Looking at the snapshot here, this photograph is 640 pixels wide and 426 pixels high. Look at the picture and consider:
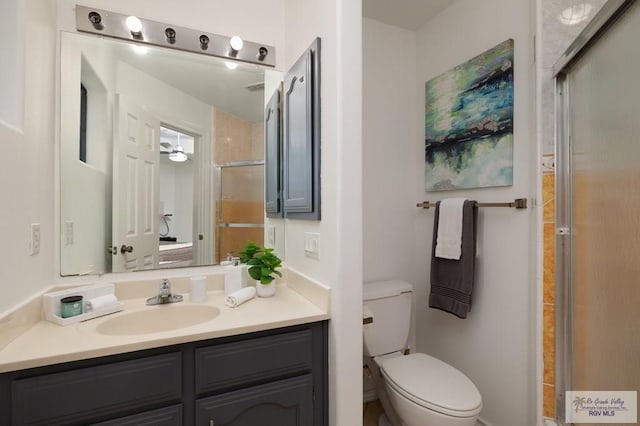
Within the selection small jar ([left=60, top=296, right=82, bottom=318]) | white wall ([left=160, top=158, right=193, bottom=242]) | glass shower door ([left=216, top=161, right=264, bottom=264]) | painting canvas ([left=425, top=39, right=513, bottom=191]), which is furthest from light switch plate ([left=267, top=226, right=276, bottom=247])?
painting canvas ([left=425, top=39, right=513, bottom=191])

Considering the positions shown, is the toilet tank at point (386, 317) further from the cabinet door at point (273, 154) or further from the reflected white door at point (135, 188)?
the reflected white door at point (135, 188)

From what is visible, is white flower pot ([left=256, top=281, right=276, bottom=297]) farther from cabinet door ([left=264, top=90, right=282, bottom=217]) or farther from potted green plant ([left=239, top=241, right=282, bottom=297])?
cabinet door ([left=264, top=90, right=282, bottom=217])

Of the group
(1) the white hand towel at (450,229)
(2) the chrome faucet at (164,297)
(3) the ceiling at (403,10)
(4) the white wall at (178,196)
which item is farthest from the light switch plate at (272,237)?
(3) the ceiling at (403,10)

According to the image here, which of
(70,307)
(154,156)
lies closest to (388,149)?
(154,156)

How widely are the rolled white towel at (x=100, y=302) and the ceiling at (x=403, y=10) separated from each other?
213 cm

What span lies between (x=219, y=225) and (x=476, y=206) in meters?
1.44

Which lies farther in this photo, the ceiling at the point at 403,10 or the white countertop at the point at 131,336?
the ceiling at the point at 403,10

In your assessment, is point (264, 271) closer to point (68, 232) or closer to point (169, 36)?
point (68, 232)

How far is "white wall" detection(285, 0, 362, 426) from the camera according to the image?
3.69ft

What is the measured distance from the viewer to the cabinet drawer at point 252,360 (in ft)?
3.28

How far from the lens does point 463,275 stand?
1.69 meters

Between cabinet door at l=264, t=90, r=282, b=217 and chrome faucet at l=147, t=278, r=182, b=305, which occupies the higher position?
cabinet door at l=264, t=90, r=282, b=217

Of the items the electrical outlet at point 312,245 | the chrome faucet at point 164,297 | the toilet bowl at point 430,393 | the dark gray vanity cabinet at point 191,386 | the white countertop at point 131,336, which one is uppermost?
the electrical outlet at point 312,245

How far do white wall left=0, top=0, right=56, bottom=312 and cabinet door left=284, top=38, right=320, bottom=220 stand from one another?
3.21 ft
